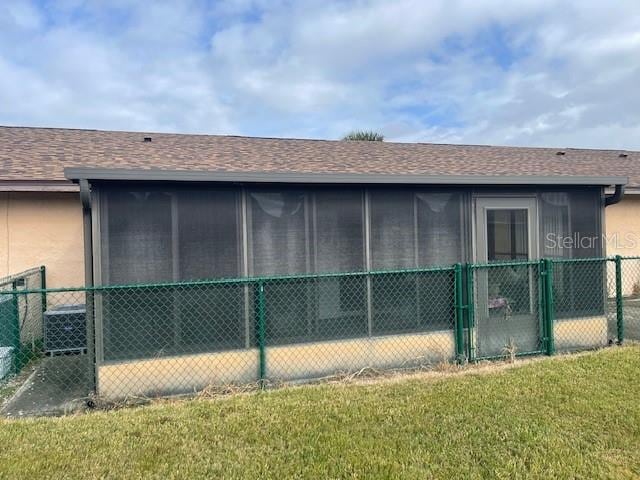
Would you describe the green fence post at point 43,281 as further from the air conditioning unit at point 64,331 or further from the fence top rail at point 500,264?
the fence top rail at point 500,264

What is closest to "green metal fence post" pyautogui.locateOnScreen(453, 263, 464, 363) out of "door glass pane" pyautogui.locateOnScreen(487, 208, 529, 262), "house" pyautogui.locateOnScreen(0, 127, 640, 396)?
"house" pyautogui.locateOnScreen(0, 127, 640, 396)

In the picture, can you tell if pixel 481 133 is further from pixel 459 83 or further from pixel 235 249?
pixel 235 249

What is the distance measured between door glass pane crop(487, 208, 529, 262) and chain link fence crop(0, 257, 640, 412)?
23cm

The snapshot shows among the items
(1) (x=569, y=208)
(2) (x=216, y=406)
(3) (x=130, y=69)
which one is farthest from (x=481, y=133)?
(2) (x=216, y=406)

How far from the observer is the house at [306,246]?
203 inches

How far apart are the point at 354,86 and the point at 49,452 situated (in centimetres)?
1679

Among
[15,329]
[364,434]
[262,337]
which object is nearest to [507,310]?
[262,337]

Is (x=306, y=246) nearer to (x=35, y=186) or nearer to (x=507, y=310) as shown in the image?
(x=507, y=310)

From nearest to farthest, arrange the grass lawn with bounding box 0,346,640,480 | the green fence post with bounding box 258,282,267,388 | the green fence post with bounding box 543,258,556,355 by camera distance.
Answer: the grass lawn with bounding box 0,346,640,480 → the green fence post with bounding box 258,282,267,388 → the green fence post with bounding box 543,258,556,355

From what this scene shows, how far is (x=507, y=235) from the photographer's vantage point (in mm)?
6621

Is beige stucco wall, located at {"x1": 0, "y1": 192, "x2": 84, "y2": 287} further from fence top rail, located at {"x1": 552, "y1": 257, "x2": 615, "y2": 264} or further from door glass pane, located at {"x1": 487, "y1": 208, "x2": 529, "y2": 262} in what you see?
fence top rail, located at {"x1": 552, "y1": 257, "x2": 615, "y2": 264}

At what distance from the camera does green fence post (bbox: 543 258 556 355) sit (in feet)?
20.4

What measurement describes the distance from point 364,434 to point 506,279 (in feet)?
11.8

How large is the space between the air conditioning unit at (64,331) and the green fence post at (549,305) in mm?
6328
